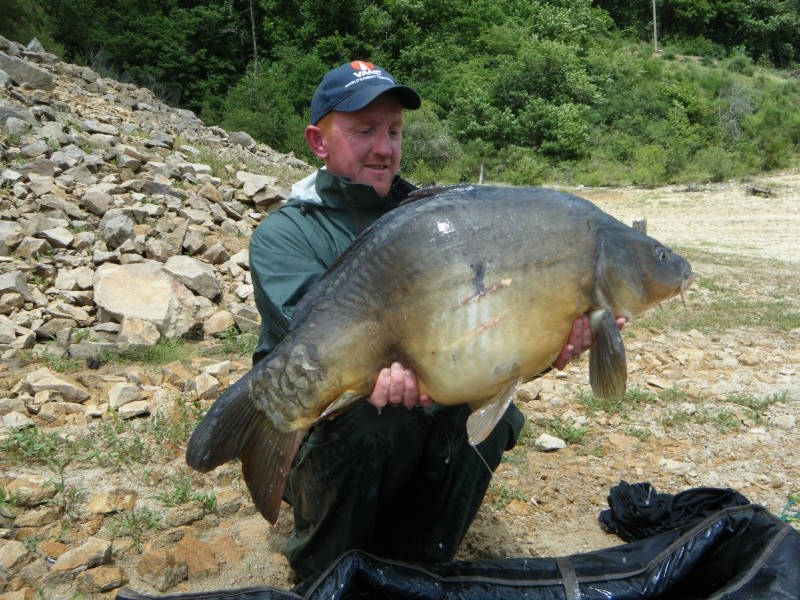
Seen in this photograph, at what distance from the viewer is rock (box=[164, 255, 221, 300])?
597 centimetres

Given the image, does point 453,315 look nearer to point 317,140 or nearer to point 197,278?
point 317,140

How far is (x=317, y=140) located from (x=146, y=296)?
127 inches

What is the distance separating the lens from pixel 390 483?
248cm

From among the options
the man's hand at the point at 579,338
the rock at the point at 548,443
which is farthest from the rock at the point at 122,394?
the man's hand at the point at 579,338

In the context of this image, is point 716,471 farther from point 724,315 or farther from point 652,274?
point 724,315

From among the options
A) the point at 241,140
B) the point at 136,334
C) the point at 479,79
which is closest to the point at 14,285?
the point at 136,334

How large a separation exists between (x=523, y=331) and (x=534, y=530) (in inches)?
57.4

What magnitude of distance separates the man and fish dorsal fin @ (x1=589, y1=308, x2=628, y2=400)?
1.72ft

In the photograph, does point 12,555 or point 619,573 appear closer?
point 619,573

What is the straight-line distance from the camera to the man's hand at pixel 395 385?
6.72ft

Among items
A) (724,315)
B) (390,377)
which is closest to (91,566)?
(390,377)

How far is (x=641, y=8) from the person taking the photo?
1678 inches

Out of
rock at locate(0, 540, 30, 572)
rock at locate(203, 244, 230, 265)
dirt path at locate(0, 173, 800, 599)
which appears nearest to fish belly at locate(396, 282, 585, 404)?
dirt path at locate(0, 173, 800, 599)

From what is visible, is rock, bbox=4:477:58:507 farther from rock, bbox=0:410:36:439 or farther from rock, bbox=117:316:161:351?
rock, bbox=117:316:161:351
